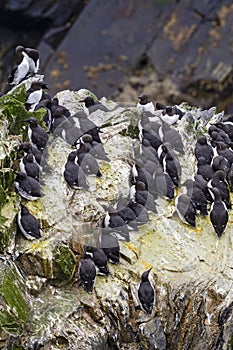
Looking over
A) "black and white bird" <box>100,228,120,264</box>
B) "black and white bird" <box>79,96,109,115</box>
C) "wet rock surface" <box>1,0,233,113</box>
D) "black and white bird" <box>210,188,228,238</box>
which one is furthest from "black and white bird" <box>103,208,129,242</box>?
"wet rock surface" <box>1,0,233,113</box>

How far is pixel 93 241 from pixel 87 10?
1755cm

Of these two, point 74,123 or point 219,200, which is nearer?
point 219,200

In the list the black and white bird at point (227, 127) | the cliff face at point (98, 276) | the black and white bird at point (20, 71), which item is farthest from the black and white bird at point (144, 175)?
the black and white bird at point (20, 71)

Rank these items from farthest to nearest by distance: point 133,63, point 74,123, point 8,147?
1. point 133,63
2. point 74,123
3. point 8,147

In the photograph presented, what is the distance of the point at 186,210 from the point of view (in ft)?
39.3

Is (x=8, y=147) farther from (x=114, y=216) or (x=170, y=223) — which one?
(x=170, y=223)

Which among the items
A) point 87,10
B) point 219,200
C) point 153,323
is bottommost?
point 87,10

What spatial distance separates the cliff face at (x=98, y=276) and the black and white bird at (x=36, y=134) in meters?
0.22

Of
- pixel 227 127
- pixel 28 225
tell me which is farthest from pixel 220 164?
pixel 28 225

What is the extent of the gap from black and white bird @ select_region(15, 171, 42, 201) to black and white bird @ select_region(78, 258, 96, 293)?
4.62ft

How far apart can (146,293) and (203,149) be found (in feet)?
12.7

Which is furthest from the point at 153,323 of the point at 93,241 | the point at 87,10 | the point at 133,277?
the point at 87,10

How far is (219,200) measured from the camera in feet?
39.8

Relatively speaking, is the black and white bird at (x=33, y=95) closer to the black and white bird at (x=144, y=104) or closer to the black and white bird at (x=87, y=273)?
the black and white bird at (x=144, y=104)
